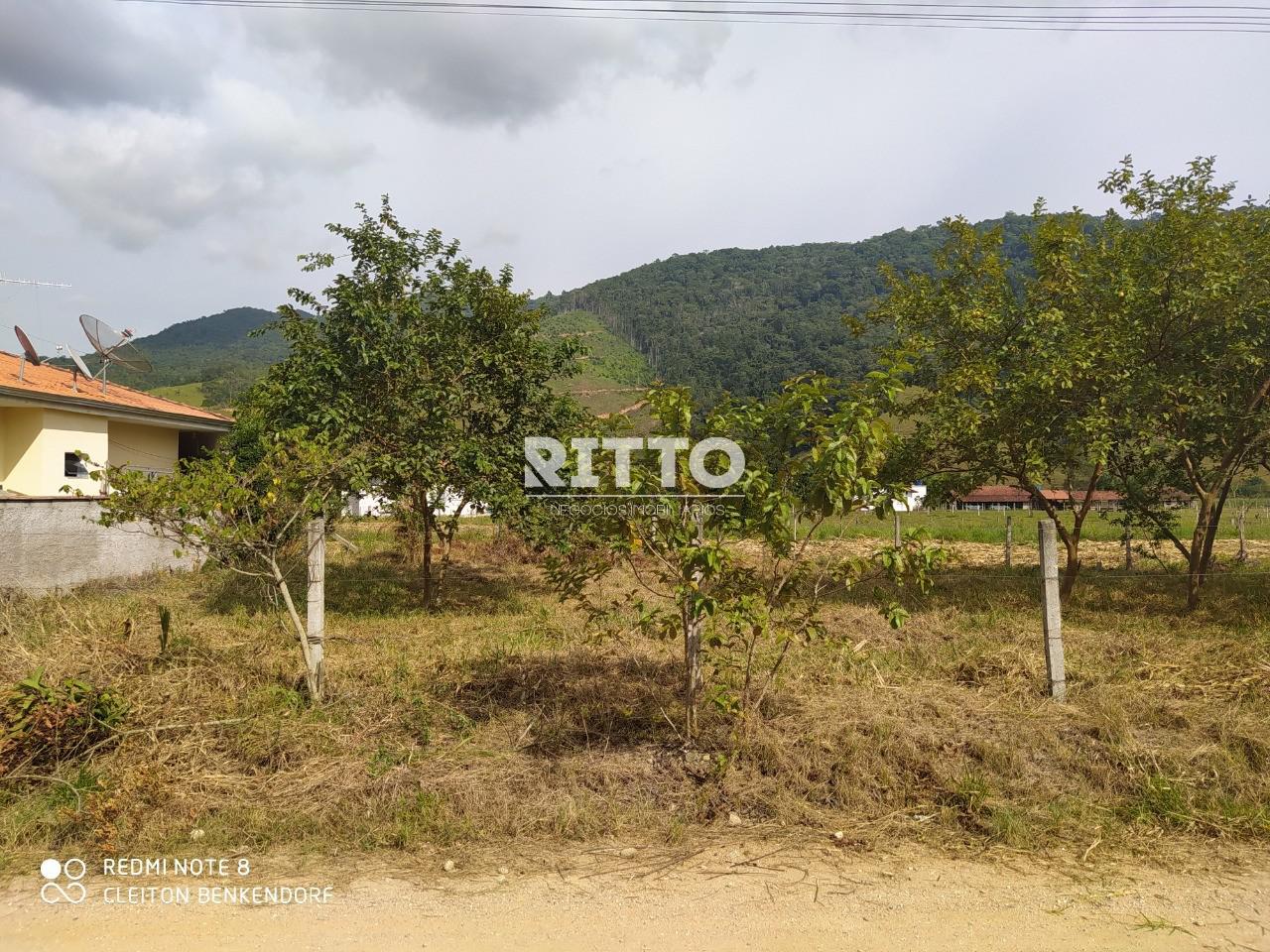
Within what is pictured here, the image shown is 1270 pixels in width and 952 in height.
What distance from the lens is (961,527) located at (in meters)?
23.5

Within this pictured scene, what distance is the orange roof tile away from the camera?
40.0ft

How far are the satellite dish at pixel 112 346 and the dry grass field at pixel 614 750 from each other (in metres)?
9.71

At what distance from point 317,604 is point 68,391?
1180 cm

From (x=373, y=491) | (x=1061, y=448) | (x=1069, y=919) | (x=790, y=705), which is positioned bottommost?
(x=1069, y=919)

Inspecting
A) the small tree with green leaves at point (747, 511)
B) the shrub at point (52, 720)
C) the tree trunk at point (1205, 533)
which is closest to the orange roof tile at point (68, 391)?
the shrub at point (52, 720)

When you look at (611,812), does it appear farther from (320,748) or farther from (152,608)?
(152,608)

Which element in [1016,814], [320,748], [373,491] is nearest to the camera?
[1016,814]

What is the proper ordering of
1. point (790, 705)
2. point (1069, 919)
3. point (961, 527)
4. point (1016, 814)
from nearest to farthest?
1. point (1069, 919)
2. point (1016, 814)
3. point (790, 705)
4. point (961, 527)

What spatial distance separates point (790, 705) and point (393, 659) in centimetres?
354

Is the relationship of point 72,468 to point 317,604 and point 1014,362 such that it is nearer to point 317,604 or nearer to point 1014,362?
point 317,604

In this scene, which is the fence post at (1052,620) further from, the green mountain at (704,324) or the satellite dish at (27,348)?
the green mountain at (704,324)

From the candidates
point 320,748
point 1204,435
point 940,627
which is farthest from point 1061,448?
point 320,748

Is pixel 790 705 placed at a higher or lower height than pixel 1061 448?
lower

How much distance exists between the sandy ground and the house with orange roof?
378 inches
